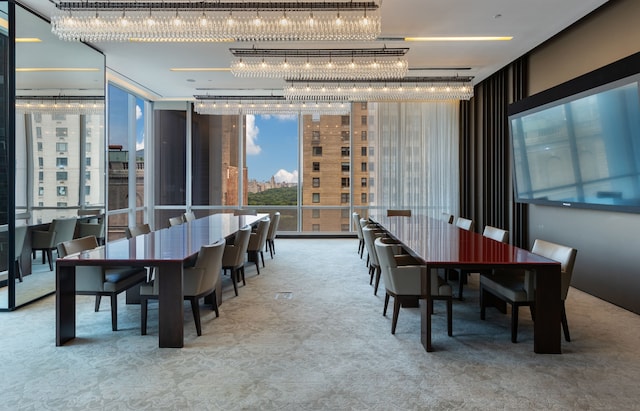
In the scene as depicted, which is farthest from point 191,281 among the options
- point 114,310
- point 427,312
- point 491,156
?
point 491,156

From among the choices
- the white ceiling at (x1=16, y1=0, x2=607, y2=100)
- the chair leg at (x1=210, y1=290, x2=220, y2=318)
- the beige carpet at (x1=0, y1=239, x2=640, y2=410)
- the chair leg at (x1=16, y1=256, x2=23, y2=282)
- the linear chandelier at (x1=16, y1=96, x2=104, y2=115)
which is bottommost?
the beige carpet at (x1=0, y1=239, x2=640, y2=410)

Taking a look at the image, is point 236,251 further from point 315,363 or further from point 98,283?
point 315,363

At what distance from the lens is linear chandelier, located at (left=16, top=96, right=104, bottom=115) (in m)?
4.86

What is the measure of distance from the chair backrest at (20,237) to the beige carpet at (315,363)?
2.35 ft

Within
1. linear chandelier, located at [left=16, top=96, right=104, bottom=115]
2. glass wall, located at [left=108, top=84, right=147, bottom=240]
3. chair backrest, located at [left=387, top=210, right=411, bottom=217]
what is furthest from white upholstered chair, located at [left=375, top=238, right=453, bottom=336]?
glass wall, located at [left=108, top=84, right=147, bottom=240]

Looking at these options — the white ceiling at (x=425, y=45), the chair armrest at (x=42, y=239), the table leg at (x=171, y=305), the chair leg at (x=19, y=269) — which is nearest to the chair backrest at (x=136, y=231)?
the chair armrest at (x=42, y=239)

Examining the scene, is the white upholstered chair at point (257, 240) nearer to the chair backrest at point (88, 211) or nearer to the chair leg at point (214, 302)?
the chair leg at point (214, 302)

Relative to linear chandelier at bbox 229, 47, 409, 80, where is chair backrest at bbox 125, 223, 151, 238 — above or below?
below

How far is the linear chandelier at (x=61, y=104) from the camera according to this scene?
191 inches

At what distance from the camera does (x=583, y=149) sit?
5.16 meters

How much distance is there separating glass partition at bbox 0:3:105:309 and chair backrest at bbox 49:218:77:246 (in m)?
0.07

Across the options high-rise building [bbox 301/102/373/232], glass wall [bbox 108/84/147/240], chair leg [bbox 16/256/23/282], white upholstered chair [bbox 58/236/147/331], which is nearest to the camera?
white upholstered chair [bbox 58/236/147/331]

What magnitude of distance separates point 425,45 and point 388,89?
3.95 feet

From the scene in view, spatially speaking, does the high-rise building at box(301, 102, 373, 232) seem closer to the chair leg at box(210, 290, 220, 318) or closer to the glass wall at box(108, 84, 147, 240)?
the glass wall at box(108, 84, 147, 240)
